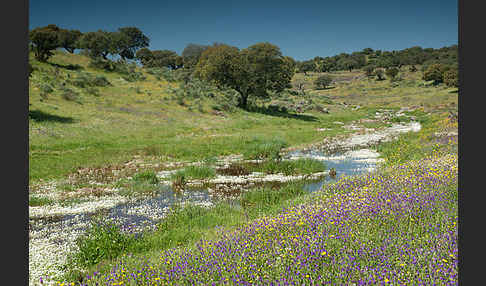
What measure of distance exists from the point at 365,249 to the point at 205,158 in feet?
62.2

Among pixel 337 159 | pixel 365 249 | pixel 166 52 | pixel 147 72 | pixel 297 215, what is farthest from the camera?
pixel 166 52

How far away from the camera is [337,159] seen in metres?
22.8

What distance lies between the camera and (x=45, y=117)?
100ft

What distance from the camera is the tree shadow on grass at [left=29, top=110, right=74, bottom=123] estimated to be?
29712mm

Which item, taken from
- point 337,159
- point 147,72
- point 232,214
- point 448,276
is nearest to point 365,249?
point 448,276

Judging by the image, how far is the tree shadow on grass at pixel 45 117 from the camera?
29.7m

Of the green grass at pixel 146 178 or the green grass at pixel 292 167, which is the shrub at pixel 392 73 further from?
the green grass at pixel 146 178

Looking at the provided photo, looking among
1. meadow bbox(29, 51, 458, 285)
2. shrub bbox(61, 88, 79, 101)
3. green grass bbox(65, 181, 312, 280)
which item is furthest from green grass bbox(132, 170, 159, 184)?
shrub bbox(61, 88, 79, 101)

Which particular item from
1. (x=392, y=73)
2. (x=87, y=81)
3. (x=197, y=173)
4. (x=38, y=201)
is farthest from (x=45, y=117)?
(x=392, y=73)

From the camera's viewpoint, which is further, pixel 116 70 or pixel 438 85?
pixel 438 85

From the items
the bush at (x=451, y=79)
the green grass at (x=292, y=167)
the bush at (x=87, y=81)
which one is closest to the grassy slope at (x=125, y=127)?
the bush at (x=87, y=81)

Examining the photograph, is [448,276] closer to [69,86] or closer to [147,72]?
[69,86]

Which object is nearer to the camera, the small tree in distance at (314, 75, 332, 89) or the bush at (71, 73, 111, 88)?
the bush at (71, 73, 111, 88)

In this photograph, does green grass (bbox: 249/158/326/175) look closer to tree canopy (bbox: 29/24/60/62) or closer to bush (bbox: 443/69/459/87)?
tree canopy (bbox: 29/24/60/62)
